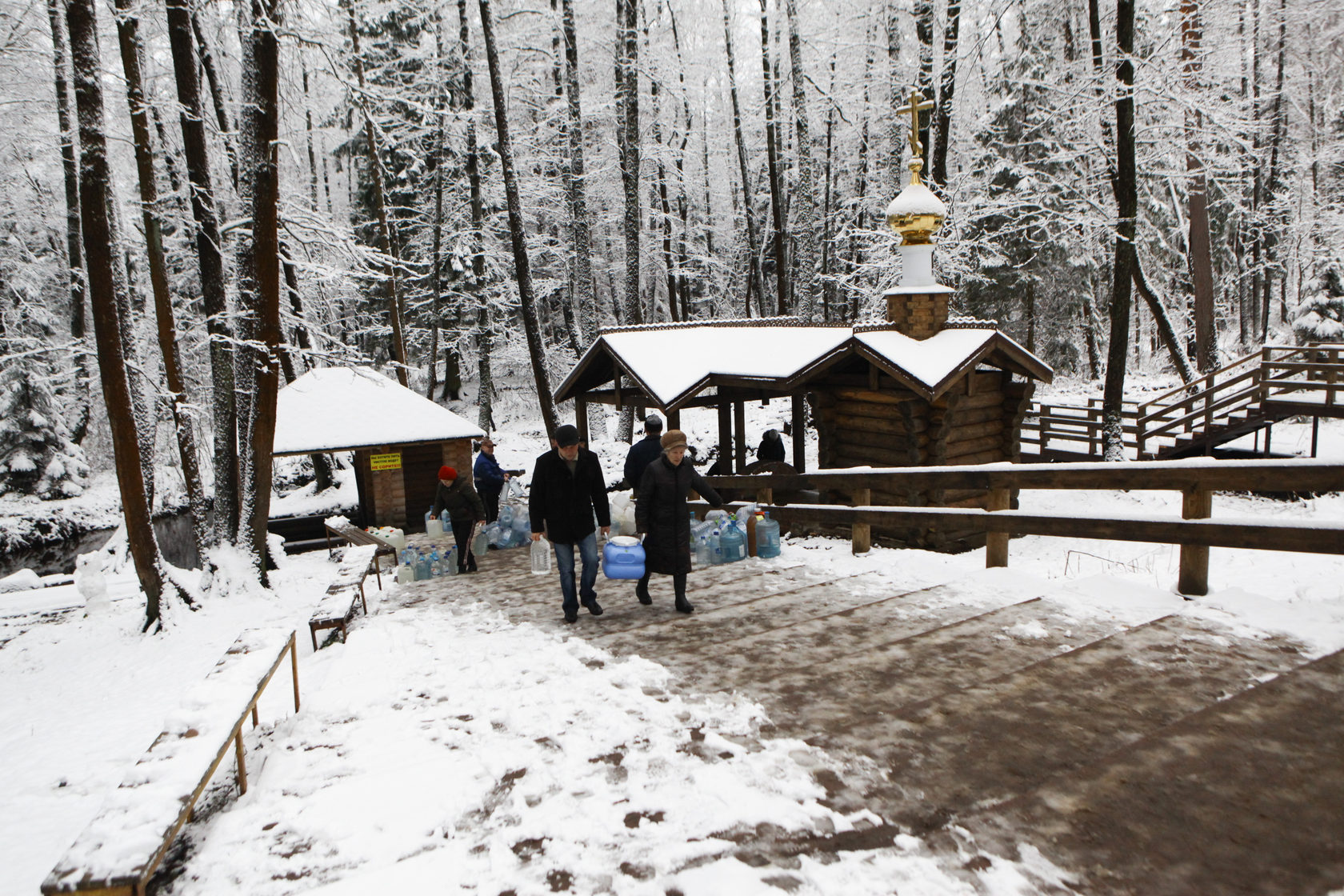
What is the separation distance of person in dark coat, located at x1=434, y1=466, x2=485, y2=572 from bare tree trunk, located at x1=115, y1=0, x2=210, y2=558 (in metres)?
3.92

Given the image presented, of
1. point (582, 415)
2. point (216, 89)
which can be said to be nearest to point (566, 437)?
Result: point (582, 415)

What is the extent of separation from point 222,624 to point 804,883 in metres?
10.2

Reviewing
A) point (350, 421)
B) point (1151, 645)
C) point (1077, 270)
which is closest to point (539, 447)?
point (350, 421)

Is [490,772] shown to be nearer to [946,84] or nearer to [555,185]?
[946,84]

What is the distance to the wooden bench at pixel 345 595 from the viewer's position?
22.9ft

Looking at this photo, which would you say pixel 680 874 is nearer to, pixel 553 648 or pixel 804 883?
pixel 804 883

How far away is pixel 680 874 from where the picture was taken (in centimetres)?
310

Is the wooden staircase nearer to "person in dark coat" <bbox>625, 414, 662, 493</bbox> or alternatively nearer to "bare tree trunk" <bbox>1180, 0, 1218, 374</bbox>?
"bare tree trunk" <bbox>1180, 0, 1218, 374</bbox>

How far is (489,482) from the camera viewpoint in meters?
12.9

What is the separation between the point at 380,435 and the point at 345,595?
12971 millimetres

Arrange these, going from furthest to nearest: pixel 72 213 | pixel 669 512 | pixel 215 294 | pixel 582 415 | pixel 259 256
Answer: pixel 72 213 → pixel 582 415 → pixel 215 294 → pixel 259 256 → pixel 669 512

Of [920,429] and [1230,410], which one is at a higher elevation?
[920,429]

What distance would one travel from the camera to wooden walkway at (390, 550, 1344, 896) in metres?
2.99

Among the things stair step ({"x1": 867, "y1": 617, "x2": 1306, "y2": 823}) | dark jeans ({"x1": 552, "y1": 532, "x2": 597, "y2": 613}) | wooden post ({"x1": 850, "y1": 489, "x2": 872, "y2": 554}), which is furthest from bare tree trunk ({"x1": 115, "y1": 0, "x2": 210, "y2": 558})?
stair step ({"x1": 867, "y1": 617, "x2": 1306, "y2": 823})
